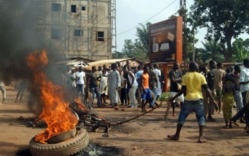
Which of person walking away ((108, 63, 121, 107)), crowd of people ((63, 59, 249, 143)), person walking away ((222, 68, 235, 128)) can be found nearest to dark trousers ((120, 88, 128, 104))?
crowd of people ((63, 59, 249, 143))

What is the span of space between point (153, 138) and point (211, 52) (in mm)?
35632

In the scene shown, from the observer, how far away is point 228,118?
1030 cm

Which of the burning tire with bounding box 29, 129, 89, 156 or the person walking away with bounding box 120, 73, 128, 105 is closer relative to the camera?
the burning tire with bounding box 29, 129, 89, 156

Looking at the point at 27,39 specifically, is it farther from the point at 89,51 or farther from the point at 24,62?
the point at 89,51

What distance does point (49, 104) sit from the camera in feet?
25.8

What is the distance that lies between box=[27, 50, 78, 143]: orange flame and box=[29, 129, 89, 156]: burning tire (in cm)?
24

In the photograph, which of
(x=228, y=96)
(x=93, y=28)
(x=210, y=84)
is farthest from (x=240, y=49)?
(x=228, y=96)

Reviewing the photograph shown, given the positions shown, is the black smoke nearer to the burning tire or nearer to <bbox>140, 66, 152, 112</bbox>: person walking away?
the burning tire

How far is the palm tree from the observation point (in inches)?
1672

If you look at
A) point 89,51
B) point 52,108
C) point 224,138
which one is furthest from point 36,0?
point 89,51

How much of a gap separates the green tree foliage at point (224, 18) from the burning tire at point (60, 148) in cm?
3302

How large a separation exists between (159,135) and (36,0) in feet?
15.6

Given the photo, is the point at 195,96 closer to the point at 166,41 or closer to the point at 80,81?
the point at 80,81

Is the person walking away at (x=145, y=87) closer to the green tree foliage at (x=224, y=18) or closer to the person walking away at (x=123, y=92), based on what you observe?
the person walking away at (x=123, y=92)
